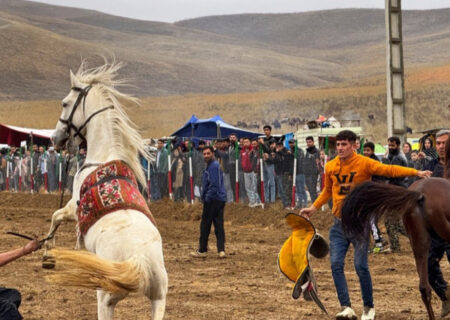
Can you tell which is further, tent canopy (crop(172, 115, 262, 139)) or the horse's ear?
tent canopy (crop(172, 115, 262, 139))

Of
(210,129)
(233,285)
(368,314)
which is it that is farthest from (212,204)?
(210,129)

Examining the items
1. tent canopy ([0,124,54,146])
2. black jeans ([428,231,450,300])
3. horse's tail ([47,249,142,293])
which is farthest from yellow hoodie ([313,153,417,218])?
tent canopy ([0,124,54,146])

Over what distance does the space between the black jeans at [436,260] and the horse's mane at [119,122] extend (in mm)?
2755

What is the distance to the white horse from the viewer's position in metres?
6.45

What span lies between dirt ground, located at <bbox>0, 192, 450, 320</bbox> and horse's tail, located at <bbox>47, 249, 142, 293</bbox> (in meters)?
3.14

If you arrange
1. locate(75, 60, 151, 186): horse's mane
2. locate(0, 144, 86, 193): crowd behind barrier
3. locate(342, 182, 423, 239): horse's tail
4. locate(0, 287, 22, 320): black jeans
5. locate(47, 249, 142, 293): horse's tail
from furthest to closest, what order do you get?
locate(0, 144, 86, 193): crowd behind barrier
locate(342, 182, 423, 239): horse's tail
locate(75, 60, 151, 186): horse's mane
locate(47, 249, 142, 293): horse's tail
locate(0, 287, 22, 320): black jeans

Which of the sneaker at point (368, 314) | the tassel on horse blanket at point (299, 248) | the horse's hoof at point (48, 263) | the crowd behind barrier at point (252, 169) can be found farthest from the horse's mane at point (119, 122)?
the crowd behind barrier at point (252, 169)

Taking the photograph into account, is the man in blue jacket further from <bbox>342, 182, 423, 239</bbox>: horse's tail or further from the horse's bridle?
<bbox>342, 182, 423, 239</bbox>: horse's tail

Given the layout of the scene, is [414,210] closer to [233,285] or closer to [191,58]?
[233,285]

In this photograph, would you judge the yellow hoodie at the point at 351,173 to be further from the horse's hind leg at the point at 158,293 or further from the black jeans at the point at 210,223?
the black jeans at the point at 210,223

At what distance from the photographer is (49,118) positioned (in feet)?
335

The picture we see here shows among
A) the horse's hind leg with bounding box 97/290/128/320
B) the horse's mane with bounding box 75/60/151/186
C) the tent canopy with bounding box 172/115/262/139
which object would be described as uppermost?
the tent canopy with bounding box 172/115/262/139

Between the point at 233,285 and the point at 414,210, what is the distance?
4.20 meters

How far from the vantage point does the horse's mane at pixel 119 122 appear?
7.96 meters
